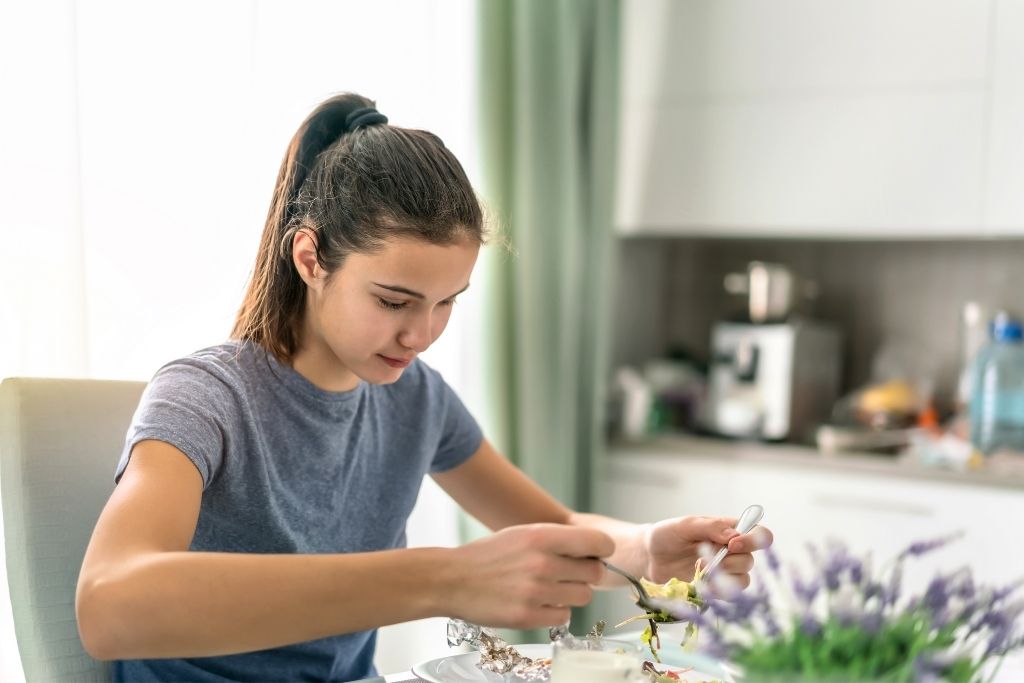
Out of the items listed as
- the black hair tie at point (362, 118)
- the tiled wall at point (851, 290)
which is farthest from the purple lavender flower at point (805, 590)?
the tiled wall at point (851, 290)

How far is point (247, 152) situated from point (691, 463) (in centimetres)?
141

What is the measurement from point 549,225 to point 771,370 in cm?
69

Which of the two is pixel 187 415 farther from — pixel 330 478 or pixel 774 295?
pixel 774 295

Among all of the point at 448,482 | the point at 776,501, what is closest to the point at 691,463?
the point at 776,501

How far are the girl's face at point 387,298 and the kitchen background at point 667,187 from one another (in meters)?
0.57

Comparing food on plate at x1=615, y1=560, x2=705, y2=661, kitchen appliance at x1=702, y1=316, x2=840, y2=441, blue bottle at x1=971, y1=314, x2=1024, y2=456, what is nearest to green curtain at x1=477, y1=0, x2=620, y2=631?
kitchen appliance at x1=702, y1=316, x2=840, y2=441

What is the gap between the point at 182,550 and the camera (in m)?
1.03

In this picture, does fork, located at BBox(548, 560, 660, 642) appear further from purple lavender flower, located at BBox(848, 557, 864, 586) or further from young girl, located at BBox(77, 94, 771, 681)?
purple lavender flower, located at BBox(848, 557, 864, 586)

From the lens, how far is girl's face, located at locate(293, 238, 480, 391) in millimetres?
1221

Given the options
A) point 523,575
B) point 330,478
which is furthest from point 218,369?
point 523,575

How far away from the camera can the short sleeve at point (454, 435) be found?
1.57 m

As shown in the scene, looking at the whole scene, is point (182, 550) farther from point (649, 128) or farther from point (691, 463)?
point (649, 128)

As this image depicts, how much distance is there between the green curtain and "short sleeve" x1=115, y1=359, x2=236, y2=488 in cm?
128

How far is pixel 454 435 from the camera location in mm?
1574
